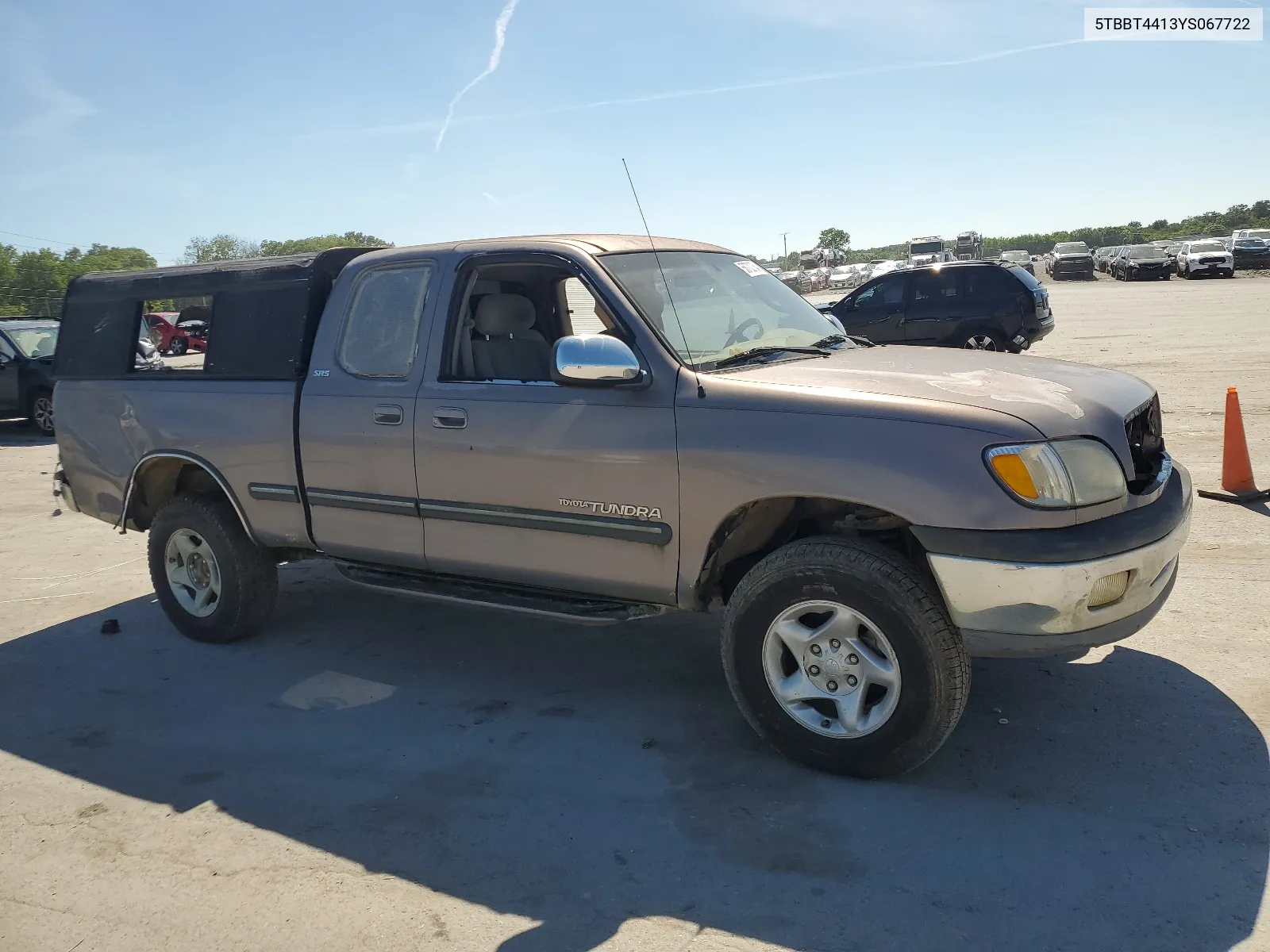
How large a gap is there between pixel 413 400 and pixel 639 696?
5.51 feet

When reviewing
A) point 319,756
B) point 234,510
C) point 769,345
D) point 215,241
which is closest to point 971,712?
point 769,345

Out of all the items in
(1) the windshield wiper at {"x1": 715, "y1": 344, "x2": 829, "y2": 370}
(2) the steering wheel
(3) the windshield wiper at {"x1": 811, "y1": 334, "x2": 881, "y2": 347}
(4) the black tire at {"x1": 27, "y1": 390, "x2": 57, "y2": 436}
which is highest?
(2) the steering wheel

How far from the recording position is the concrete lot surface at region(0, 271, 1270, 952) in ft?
9.94

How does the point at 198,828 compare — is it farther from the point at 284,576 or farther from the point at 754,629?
the point at 284,576

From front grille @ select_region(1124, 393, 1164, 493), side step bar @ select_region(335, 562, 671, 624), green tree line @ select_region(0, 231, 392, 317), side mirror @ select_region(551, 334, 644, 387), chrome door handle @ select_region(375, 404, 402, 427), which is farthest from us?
green tree line @ select_region(0, 231, 392, 317)

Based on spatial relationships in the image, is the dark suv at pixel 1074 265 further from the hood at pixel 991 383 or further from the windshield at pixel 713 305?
the hood at pixel 991 383

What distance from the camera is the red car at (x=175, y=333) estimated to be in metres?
4.85

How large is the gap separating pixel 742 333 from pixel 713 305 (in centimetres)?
19

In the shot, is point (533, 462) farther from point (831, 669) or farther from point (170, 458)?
point (170, 458)

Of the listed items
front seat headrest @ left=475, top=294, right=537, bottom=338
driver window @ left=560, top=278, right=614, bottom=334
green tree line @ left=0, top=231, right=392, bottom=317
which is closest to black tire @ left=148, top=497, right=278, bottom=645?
front seat headrest @ left=475, top=294, right=537, bottom=338

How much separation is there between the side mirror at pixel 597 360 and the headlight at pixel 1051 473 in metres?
1.37

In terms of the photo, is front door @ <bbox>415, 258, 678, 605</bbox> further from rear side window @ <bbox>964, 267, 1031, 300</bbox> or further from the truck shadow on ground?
rear side window @ <bbox>964, 267, 1031, 300</bbox>

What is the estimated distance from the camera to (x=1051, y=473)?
11.3 ft

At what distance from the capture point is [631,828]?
11.6ft
